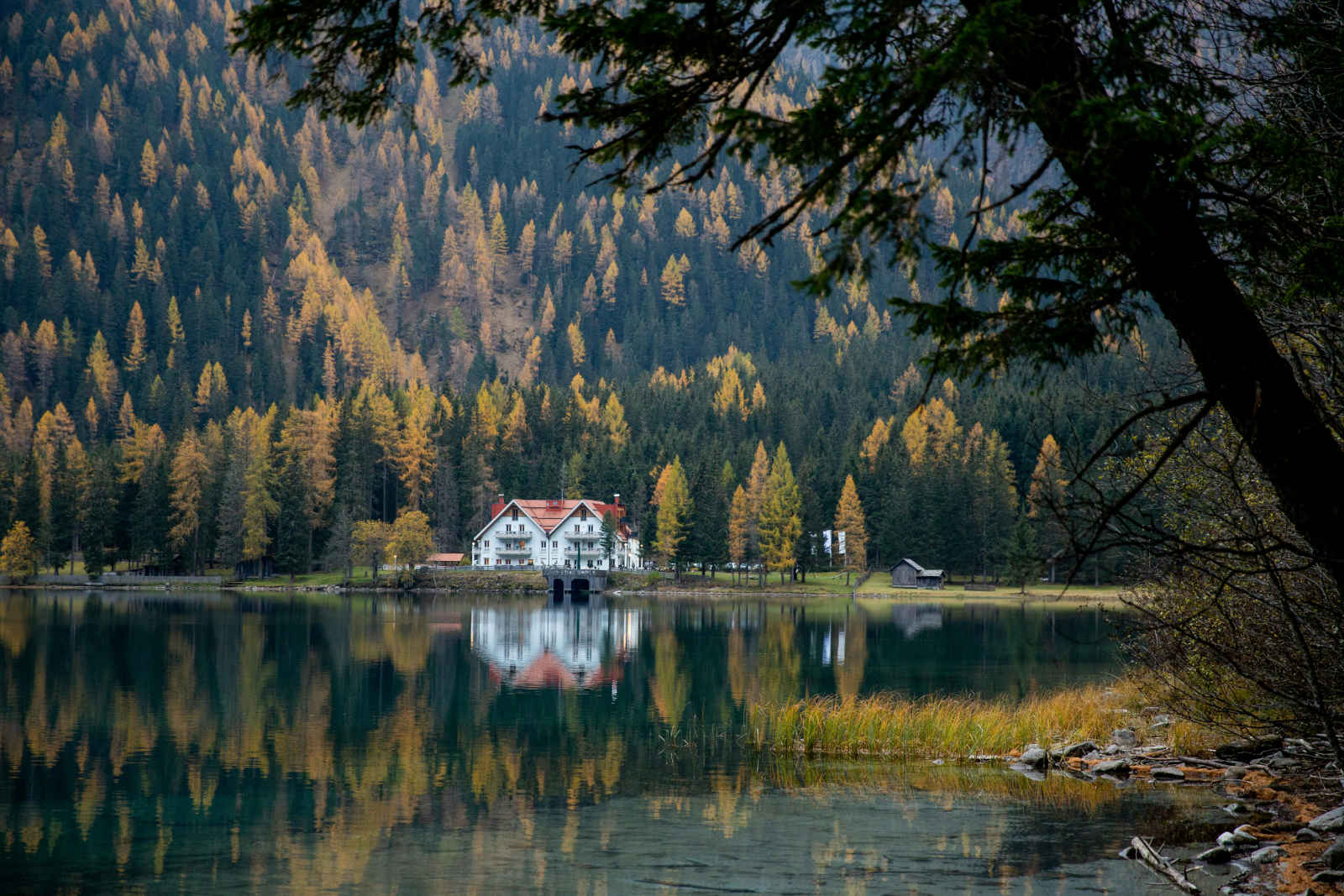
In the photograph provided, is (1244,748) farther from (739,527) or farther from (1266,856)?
(739,527)

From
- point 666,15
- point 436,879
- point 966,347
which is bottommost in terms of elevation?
point 436,879

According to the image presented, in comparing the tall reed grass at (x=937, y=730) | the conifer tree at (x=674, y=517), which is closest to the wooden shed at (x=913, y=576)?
the conifer tree at (x=674, y=517)

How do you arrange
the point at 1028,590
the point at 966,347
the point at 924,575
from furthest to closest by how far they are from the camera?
the point at 924,575, the point at 1028,590, the point at 966,347

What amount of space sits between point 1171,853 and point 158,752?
2383 cm

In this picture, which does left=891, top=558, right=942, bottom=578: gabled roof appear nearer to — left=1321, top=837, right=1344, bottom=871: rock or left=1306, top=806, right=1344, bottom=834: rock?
left=1306, top=806, right=1344, bottom=834: rock

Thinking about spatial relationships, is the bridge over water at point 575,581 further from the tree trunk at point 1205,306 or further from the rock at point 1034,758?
the tree trunk at point 1205,306

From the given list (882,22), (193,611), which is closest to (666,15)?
(882,22)

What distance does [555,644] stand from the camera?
208 ft

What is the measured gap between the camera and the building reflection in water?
158 ft

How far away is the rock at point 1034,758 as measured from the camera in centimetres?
2614

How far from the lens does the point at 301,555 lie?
393 feet

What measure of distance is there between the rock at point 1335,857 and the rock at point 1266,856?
1.28 meters

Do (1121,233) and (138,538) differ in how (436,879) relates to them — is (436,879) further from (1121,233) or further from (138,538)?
(138,538)

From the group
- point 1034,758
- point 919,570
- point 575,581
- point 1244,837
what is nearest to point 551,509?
point 575,581
